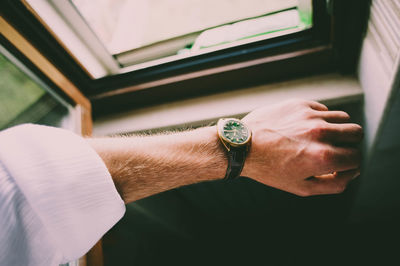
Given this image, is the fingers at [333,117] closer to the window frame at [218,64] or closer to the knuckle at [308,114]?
the knuckle at [308,114]

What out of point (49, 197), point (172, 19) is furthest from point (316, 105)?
point (172, 19)

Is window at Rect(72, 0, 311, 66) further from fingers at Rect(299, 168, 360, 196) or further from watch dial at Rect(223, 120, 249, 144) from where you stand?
fingers at Rect(299, 168, 360, 196)

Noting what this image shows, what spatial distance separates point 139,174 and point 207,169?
18 centimetres

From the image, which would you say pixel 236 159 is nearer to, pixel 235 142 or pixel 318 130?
pixel 235 142

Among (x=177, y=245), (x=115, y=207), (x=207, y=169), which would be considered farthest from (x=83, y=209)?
(x=177, y=245)

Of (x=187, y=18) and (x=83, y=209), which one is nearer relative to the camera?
(x=83, y=209)

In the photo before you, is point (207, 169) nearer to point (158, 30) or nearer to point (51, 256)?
point (51, 256)

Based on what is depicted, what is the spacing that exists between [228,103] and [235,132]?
23 cm

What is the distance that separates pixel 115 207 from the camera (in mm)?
473

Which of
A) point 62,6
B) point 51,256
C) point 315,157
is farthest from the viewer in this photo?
point 62,6

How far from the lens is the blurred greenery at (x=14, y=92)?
69cm

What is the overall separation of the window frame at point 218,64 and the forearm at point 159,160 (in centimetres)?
28

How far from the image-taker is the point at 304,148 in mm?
546

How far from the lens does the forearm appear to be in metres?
0.52
